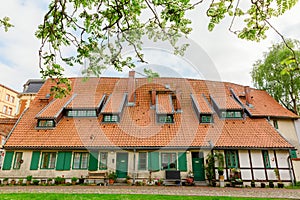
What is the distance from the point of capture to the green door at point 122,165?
44.4 feet

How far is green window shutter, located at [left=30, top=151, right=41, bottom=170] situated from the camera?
13.3m

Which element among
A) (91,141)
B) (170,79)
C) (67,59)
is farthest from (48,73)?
(170,79)

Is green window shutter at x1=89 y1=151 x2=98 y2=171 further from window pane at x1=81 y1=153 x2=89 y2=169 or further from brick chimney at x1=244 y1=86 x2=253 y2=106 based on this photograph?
brick chimney at x1=244 y1=86 x2=253 y2=106

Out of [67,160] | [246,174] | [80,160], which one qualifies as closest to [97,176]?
[80,160]

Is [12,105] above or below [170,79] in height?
above

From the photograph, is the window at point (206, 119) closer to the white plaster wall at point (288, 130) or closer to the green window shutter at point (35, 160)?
the white plaster wall at point (288, 130)

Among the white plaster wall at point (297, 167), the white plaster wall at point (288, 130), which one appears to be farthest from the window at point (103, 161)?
the white plaster wall at point (288, 130)

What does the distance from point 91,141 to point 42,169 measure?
362 centimetres

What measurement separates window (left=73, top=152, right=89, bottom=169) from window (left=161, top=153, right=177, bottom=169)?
515cm

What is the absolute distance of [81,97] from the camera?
17281 millimetres

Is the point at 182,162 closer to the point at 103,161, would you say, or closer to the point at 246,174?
the point at 246,174

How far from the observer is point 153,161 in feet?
44.5

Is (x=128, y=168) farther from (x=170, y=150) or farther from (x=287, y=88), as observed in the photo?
(x=287, y=88)

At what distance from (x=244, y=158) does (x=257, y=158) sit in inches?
33.7
